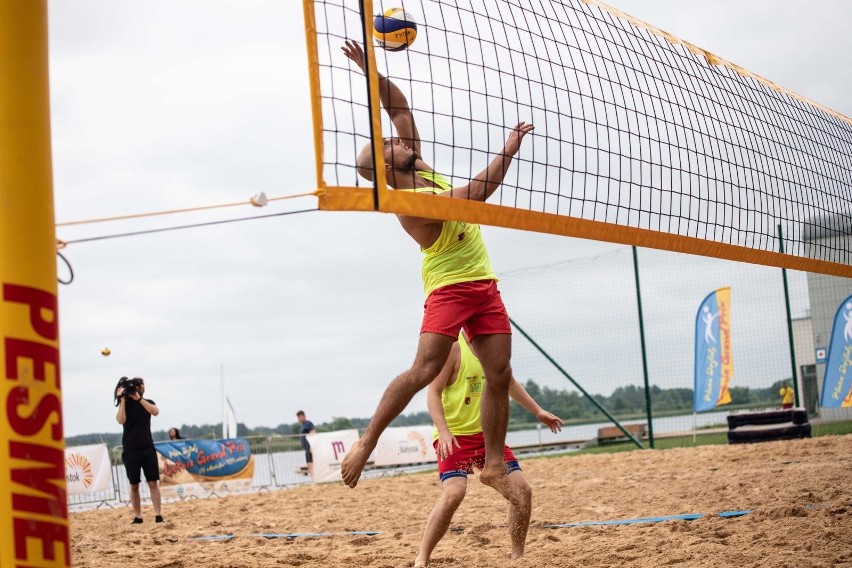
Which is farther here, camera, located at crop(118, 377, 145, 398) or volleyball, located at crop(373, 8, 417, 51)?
camera, located at crop(118, 377, 145, 398)

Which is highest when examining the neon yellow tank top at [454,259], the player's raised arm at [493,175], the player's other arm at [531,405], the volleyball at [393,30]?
the volleyball at [393,30]

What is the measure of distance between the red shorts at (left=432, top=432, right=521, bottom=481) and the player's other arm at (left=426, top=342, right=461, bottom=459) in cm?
6

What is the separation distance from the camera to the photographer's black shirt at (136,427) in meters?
9.48

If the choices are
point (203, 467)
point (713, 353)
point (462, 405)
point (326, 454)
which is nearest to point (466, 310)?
point (462, 405)

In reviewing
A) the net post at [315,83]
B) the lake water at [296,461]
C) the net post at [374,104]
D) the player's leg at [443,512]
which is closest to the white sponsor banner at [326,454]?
the lake water at [296,461]

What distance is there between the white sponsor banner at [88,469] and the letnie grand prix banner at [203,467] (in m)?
0.93

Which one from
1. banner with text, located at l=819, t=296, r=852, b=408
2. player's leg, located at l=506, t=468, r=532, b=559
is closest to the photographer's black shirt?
player's leg, located at l=506, t=468, r=532, b=559

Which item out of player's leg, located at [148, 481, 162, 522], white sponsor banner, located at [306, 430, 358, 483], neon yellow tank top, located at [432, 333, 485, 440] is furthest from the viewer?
white sponsor banner, located at [306, 430, 358, 483]

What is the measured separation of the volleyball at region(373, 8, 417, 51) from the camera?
13.8 ft

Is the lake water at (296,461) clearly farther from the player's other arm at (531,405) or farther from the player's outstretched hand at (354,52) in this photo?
the player's outstretched hand at (354,52)

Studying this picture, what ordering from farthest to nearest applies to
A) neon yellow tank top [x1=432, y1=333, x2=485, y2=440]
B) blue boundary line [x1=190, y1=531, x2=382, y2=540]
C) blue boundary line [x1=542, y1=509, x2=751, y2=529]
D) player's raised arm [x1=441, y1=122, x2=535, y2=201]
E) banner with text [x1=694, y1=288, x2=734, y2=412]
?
banner with text [x1=694, y1=288, x2=734, y2=412], blue boundary line [x1=190, y1=531, x2=382, y2=540], blue boundary line [x1=542, y1=509, x2=751, y2=529], neon yellow tank top [x1=432, y1=333, x2=485, y2=440], player's raised arm [x1=441, y1=122, x2=535, y2=201]

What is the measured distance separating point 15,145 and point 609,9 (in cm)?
433

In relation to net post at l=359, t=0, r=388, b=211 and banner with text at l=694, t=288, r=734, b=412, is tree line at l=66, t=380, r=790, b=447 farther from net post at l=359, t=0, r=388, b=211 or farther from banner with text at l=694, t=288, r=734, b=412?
net post at l=359, t=0, r=388, b=211

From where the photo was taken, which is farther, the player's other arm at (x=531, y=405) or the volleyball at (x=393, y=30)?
the player's other arm at (x=531, y=405)
